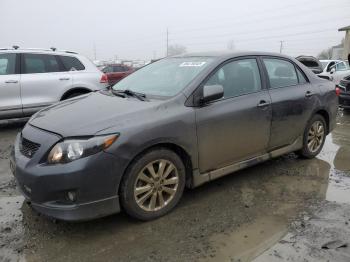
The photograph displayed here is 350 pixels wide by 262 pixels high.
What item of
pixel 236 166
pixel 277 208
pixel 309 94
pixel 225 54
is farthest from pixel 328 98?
pixel 277 208

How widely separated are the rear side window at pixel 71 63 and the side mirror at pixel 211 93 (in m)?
5.18

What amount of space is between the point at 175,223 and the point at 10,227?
157 centimetres

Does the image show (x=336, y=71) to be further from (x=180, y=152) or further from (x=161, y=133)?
(x=161, y=133)

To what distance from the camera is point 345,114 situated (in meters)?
10.2

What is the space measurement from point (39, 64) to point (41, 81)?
0.40 meters

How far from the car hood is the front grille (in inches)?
7.2

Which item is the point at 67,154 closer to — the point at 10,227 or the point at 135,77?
the point at 10,227

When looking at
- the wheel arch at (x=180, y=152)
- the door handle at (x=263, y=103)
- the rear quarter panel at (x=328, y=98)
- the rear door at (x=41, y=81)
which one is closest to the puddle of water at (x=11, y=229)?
the wheel arch at (x=180, y=152)

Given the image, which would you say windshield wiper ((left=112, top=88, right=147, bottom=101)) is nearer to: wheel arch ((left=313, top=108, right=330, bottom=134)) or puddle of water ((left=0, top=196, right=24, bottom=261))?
puddle of water ((left=0, top=196, right=24, bottom=261))

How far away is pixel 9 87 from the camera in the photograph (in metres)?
7.34

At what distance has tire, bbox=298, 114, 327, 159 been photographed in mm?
5270

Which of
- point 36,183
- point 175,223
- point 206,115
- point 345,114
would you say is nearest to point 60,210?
point 36,183

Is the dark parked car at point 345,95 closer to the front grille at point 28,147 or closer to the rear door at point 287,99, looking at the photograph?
the rear door at point 287,99

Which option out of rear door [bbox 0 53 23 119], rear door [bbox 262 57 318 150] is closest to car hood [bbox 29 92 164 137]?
rear door [bbox 262 57 318 150]
